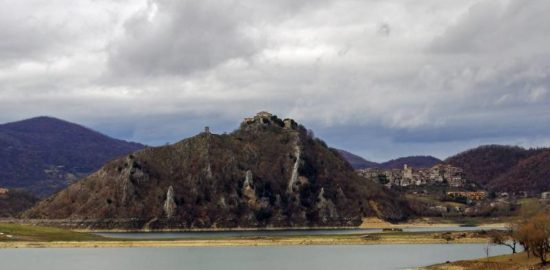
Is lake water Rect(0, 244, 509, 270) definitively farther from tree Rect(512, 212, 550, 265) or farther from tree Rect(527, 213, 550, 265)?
tree Rect(527, 213, 550, 265)

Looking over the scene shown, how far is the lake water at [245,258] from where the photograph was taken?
5162 inches

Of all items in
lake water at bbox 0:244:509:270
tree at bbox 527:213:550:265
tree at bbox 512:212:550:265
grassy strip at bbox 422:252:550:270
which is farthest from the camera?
lake water at bbox 0:244:509:270

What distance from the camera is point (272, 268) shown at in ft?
408

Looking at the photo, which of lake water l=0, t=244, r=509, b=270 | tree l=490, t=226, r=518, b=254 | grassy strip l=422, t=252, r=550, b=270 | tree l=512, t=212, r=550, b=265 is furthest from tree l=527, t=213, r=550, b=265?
lake water l=0, t=244, r=509, b=270

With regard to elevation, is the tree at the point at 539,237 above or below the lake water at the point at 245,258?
above

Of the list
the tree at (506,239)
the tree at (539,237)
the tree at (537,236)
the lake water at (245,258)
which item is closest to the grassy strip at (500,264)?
the tree at (539,237)

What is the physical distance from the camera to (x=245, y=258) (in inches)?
5920

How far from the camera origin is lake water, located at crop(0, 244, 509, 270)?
131 m

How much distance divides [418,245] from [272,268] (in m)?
68.8

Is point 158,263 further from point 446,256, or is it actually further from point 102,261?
point 446,256

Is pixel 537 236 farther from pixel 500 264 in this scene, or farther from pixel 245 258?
pixel 245 258

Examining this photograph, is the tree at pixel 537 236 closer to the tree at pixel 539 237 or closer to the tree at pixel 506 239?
the tree at pixel 539 237

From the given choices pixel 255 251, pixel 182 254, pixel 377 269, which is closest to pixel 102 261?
pixel 182 254

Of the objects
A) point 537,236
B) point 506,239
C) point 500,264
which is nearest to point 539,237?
point 537,236
